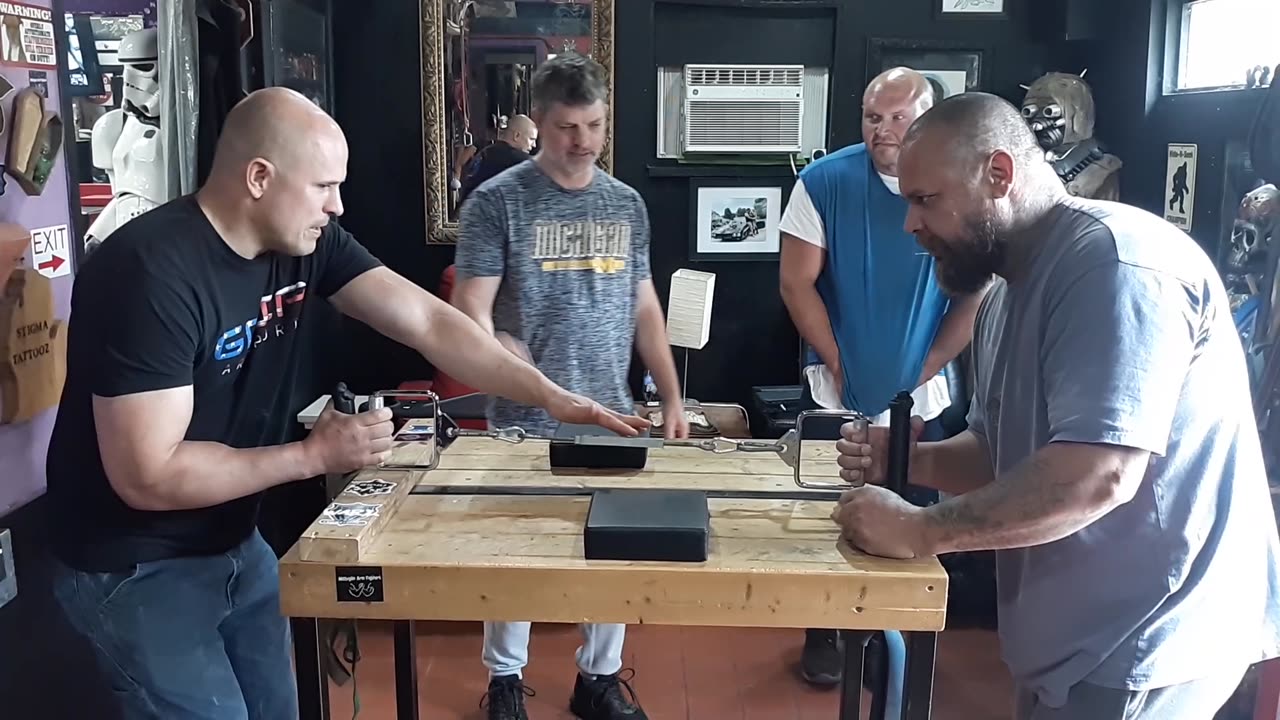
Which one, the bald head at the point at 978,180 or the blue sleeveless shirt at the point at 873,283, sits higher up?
the bald head at the point at 978,180

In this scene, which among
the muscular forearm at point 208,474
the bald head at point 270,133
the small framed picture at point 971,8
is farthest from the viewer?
the small framed picture at point 971,8

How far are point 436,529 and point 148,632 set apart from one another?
1.40ft

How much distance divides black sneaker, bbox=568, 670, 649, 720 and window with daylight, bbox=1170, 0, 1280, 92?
7.72 ft

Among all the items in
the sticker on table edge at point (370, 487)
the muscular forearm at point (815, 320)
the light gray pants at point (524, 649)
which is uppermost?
the muscular forearm at point (815, 320)

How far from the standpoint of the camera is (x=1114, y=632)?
4.36 feet

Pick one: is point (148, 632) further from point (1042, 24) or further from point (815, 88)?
point (1042, 24)

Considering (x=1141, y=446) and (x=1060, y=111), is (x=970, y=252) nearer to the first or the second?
(x=1141, y=446)

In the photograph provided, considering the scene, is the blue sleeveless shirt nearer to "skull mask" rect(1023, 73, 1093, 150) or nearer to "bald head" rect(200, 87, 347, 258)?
"bald head" rect(200, 87, 347, 258)

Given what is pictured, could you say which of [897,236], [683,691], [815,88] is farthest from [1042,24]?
[683,691]

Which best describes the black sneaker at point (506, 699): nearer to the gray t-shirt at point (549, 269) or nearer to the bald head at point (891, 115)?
the gray t-shirt at point (549, 269)

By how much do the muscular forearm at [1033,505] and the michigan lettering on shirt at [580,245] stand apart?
1197mm

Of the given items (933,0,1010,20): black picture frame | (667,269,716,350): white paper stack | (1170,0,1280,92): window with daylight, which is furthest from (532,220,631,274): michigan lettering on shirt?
(933,0,1010,20): black picture frame

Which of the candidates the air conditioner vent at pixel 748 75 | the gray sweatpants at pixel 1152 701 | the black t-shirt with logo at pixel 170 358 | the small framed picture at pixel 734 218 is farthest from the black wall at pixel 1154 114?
A: the black t-shirt with logo at pixel 170 358

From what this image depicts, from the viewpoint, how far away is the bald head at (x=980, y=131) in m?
1.40
